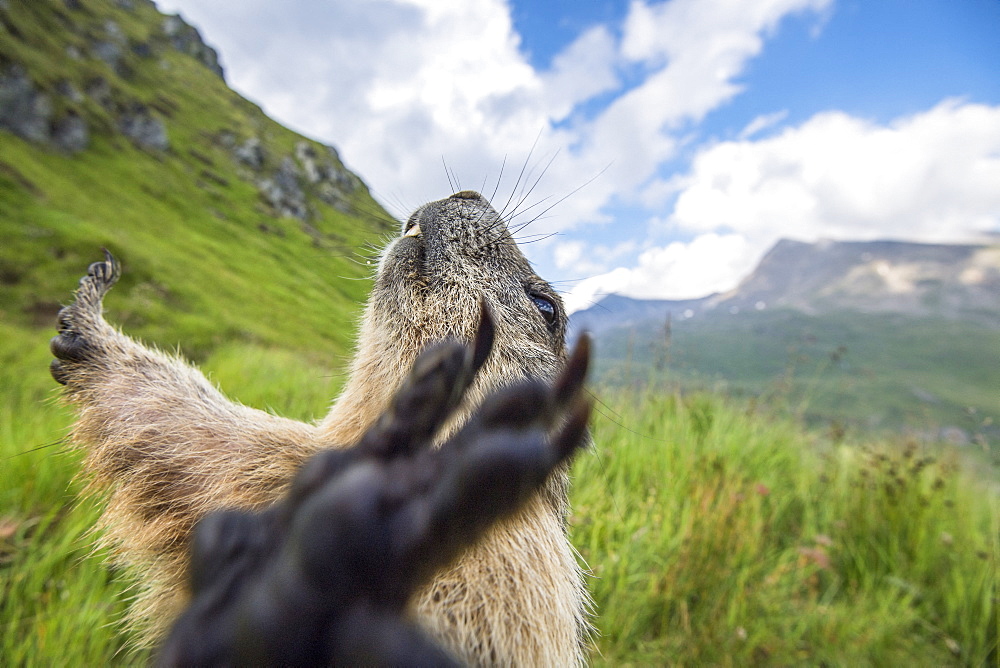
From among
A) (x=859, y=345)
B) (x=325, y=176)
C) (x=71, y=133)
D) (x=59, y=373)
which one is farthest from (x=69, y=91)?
(x=859, y=345)

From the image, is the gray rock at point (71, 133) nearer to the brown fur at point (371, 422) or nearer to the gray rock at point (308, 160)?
the gray rock at point (308, 160)

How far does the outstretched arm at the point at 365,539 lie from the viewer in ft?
2.14

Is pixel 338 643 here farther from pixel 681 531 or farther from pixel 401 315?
pixel 681 531

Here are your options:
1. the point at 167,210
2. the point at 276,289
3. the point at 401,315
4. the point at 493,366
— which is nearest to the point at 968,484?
the point at 493,366

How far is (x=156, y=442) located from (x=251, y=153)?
9252cm

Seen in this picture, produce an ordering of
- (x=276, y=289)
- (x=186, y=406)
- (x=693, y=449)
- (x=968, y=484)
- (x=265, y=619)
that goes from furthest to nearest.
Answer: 1. (x=276, y=289)
2. (x=968, y=484)
3. (x=693, y=449)
4. (x=186, y=406)
5. (x=265, y=619)

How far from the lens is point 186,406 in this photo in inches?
82.6

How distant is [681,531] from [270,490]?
293 centimetres

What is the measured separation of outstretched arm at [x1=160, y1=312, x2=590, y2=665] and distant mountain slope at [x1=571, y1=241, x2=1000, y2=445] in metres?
0.38

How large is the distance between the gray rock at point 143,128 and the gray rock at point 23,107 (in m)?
20.4

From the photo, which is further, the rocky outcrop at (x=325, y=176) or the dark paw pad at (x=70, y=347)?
the rocky outcrop at (x=325, y=176)

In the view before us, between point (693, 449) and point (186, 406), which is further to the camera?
point (693, 449)

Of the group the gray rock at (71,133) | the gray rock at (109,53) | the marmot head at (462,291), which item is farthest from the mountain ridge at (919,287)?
the marmot head at (462,291)

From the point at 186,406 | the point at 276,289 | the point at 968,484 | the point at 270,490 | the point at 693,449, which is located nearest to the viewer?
the point at 270,490
